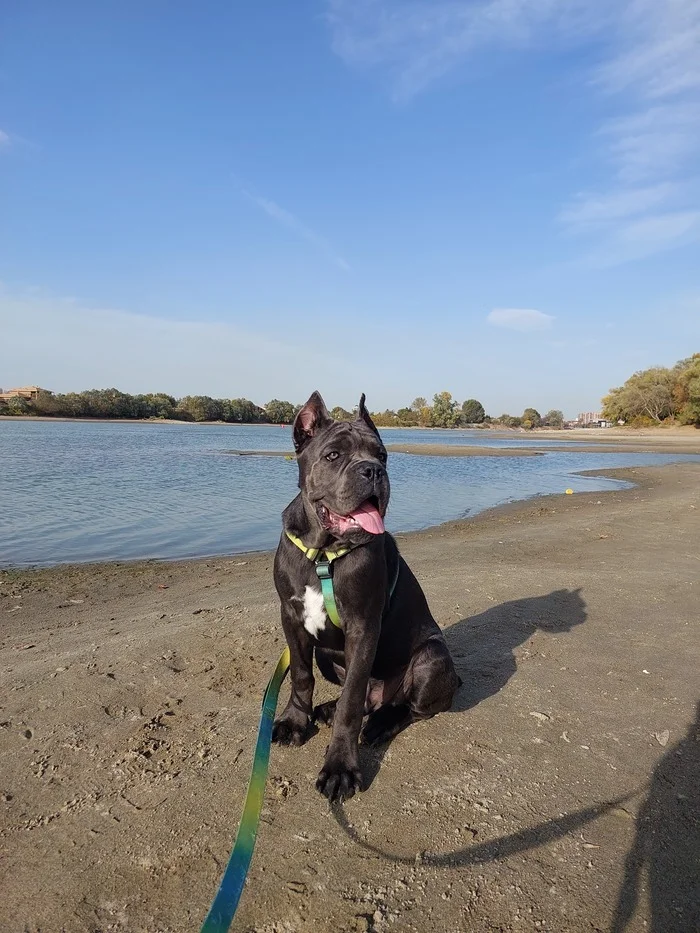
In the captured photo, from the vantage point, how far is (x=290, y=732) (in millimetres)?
3420

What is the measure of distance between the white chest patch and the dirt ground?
0.72 metres

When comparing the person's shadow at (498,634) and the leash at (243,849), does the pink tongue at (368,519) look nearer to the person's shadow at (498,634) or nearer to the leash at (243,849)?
the leash at (243,849)

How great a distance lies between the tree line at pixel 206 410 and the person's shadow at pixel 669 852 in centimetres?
7912

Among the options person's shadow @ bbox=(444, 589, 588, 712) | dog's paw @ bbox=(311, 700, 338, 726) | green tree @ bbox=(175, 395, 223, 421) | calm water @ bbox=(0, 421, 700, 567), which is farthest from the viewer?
green tree @ bbox=(175, 395, 223, 421)

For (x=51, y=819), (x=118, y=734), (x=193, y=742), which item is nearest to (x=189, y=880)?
(x=51, y=819)

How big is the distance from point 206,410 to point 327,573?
408 ft

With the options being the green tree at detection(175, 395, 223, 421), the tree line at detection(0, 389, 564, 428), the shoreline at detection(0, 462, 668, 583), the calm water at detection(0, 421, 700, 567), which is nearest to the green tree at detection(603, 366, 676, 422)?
the tree line at detection(0, 389, 564, 428)

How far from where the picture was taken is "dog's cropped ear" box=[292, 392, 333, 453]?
12.4 feet

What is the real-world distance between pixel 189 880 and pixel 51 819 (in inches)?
31.7

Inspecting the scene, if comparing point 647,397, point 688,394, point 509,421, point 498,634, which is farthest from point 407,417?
point 498,634

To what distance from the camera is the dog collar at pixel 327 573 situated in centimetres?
319

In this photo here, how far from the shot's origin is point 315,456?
355 centimetres

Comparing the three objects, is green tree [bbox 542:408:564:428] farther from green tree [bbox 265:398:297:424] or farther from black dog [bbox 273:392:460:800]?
black dog [bbox 273:392:460:800]

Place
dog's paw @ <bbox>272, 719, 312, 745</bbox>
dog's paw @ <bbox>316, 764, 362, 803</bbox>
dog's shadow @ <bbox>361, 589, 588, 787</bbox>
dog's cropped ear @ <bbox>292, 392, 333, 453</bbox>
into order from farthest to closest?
1. dog's shadow @ <bbox>361, 589, 588, 787</bbox>
2. dog's cropped ear @ <bbox>292, 392, 333, 453</bbox>
3. dog's paw @ <bbox>272, 719, 312, 745</bbox>
4. dog's paw @ <bbox>316, 764, 362, 803</bbox>
